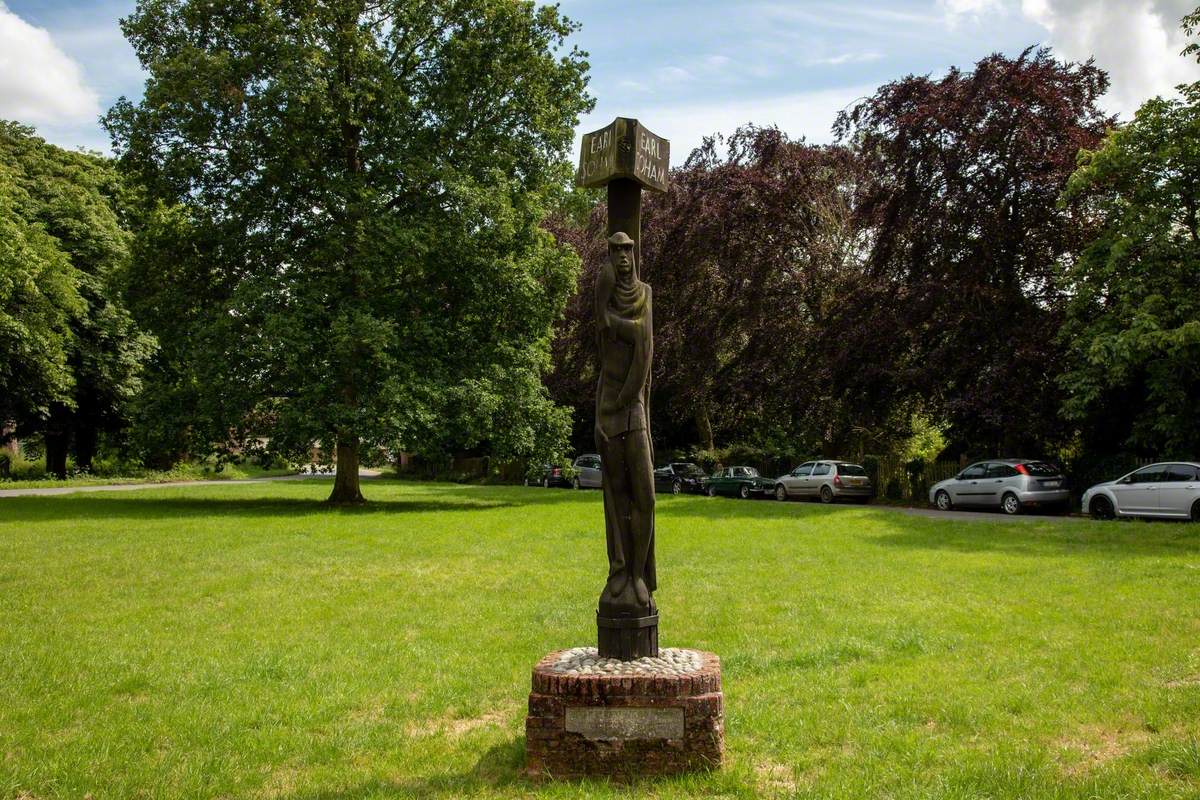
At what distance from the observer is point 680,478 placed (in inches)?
1544

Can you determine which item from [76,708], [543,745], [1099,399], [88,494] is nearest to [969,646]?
[543,745]

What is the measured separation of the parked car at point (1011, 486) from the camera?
2472 cm

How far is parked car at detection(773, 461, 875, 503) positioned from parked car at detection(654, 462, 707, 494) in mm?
5928

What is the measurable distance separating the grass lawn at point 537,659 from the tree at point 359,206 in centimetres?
842

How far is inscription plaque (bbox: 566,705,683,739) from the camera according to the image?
17.8 feet

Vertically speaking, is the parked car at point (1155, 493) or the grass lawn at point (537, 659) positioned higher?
the parked car at point (1155, 493)

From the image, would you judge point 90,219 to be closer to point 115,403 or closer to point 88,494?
point 115,403

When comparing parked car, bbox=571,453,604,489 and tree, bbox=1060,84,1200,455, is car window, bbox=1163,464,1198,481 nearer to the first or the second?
tree, bbox=1060,84,1200,455

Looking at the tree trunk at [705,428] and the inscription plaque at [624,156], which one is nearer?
the inscription plaque at [624,156]

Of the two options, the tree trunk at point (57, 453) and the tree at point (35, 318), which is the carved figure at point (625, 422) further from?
the tree trunk at point (57, 453)

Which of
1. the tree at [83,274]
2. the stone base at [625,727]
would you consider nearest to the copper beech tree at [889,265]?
the tree at [83,274]

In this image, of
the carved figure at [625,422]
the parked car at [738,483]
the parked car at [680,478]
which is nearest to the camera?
the carved figure at [625,422]

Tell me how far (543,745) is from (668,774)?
0.76 m

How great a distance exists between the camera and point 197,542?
57.4 ft
